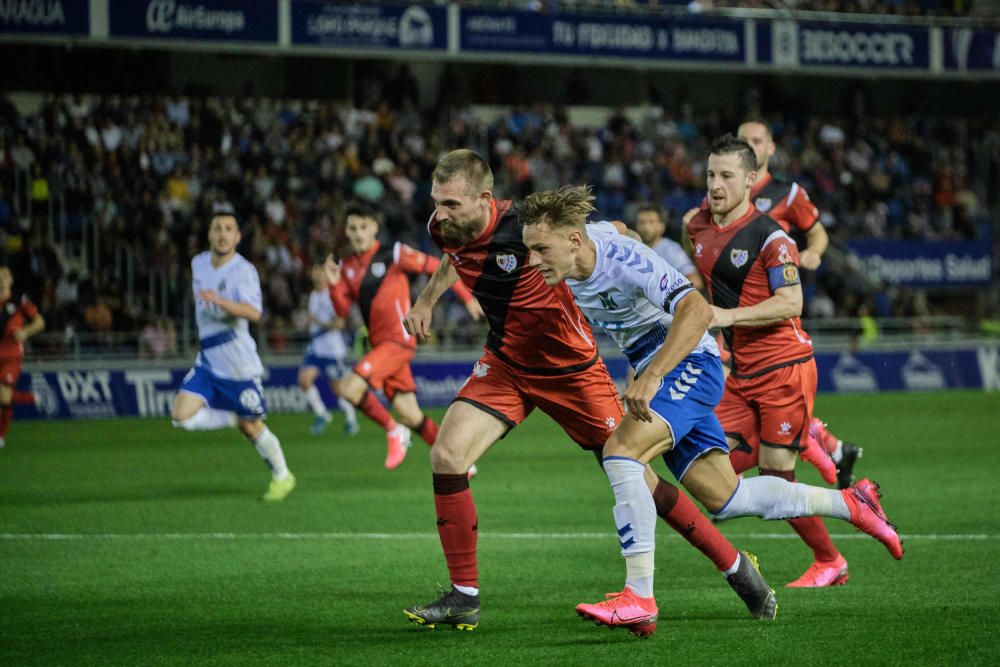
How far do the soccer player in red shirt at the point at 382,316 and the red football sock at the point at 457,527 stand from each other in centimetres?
703

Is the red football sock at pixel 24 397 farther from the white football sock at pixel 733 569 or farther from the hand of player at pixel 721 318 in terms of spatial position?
the white football sock at pixel 733 569

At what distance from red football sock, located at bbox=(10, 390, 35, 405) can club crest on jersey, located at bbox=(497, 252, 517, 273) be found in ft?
55.0

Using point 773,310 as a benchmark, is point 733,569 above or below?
below

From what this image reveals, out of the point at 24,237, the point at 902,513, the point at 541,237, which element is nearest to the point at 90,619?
the point at 541,237

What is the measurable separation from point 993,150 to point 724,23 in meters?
8.32

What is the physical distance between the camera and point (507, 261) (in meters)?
7.17

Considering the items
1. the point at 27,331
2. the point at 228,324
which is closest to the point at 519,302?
the point at 228,324

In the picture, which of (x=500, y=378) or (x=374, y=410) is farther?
(x=374, y=410)

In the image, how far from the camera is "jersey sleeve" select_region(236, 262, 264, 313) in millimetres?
12867

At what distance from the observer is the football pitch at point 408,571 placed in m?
6.41

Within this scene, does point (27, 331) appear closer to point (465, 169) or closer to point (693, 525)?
point (465, 169)

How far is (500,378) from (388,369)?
7.45m

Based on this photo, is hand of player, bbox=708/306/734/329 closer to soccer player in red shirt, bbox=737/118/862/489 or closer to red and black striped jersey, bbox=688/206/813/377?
red and black striped jersey, bbox=688/206/813/377

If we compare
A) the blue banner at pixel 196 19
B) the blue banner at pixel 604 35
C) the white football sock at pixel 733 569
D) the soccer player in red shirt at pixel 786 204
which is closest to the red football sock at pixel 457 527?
the white football sock at pixel 733 569
